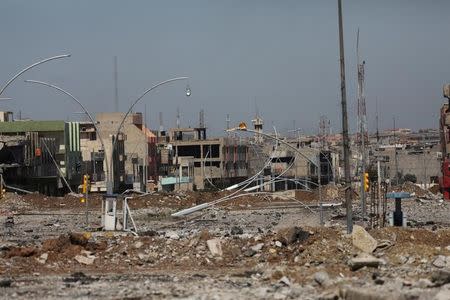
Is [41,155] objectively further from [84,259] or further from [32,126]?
[84,259]

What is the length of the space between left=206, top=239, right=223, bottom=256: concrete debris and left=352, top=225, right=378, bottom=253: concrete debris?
4120 millimetres

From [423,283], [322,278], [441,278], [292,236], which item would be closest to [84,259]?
[292,236]

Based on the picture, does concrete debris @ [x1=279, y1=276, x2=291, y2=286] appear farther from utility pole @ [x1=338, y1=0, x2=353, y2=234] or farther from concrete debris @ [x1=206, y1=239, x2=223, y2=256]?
utility pole @ [x1=338, y1=0, x2=353, y2=234]

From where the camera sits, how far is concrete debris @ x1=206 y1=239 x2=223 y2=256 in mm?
27756

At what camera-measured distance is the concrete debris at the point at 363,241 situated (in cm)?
2606

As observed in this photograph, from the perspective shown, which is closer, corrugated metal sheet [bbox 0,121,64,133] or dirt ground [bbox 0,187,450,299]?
dirt ground [bbox 0,187,450,299]

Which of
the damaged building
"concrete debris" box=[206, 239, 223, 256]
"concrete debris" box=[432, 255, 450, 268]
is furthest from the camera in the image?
the damaged building

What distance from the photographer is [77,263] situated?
27.0 meters

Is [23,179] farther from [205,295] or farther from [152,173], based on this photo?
[205,295]

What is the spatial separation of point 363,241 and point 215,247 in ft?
15.1

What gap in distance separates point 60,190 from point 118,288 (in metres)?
83.5

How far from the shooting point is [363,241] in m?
26.3

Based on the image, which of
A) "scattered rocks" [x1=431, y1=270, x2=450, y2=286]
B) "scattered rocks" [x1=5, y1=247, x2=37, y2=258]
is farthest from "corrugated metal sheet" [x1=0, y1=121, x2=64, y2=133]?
"scattered rocks" [x1=431, y1=270, x2=450, y2=286]

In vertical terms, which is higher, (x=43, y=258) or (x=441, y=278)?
(x=441, y=278)
